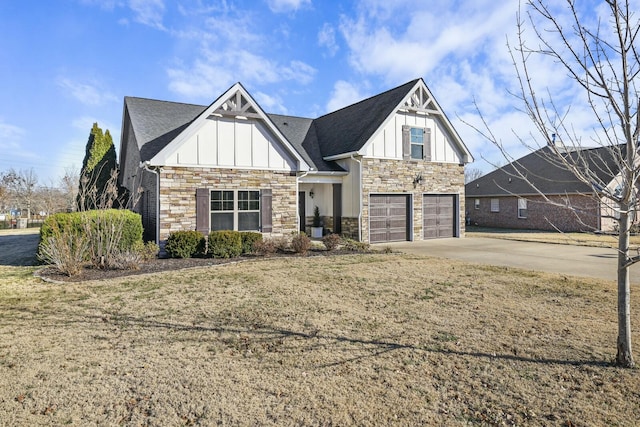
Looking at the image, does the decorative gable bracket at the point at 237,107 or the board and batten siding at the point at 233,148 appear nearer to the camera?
the board and batten siding at the point at 233,148

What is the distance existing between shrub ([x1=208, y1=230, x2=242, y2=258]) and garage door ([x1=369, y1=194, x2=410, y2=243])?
269 inches

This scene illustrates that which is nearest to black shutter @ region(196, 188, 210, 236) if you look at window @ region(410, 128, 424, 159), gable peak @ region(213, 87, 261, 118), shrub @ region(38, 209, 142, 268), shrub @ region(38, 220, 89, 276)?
shrub @ region(38, 209, 142, 268)

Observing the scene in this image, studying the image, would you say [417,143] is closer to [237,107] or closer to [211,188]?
Answer: [237,107]

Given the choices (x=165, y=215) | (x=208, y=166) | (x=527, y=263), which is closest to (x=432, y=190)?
(x=527, y=263)

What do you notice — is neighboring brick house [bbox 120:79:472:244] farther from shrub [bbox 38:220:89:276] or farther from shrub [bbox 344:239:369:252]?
shrub [bbox 38:220:89:276]

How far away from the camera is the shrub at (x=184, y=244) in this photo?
37.1 ft

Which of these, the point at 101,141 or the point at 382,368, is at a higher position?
the point at 101,141

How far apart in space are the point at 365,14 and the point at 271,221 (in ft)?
24.8

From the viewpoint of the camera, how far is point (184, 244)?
1134cm

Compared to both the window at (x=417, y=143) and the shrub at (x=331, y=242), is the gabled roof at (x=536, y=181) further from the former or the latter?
the shrub at (x=331, y=242)

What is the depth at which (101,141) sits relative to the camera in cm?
1850

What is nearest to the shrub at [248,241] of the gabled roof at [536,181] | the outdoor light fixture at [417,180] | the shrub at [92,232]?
the shrub at [92,232]

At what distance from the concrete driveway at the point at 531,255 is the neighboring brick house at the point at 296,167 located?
209 cm

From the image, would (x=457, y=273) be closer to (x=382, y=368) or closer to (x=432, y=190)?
(x=382, y=368)
